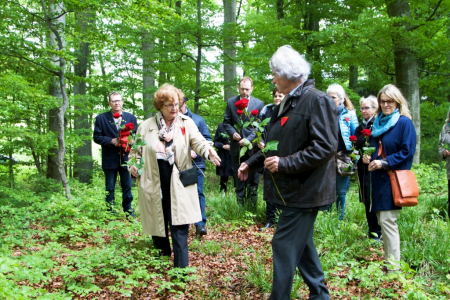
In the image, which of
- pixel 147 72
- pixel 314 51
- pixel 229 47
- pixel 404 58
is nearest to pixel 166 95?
pixel 229 47

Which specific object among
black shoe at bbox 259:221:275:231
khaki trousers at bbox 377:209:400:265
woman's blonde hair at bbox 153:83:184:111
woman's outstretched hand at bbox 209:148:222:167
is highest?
woman's blonde hair at bbox 153:83:184:111

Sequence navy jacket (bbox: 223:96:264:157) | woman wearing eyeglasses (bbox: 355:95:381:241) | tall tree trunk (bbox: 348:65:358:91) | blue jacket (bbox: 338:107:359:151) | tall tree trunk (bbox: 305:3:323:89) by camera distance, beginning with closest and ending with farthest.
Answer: woman wearing eyeglasses (bbox: 355:95:381:241) → blue jacket (bbox: 338:107:359:151) → navy jacket (bbox: 223:96:264:157) → tall tree trunk (bbox: 305:3:323:89) → tall tree trunk (bbox: 348:65:358:91)

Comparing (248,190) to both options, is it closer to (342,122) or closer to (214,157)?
(342,122)

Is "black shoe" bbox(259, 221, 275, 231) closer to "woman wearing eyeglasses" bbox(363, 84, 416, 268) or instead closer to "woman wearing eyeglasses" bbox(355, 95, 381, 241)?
"woman wearing eyeglasses" bbox(355, 95, 381, 241)

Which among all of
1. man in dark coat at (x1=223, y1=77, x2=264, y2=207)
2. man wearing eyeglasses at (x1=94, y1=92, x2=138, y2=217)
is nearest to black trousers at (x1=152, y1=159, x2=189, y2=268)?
man in dark coat at (x1=223, y1=77, x2=264, y2=207)

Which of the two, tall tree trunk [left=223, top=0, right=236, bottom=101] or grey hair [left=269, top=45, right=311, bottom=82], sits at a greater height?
tall tree trunk [left=223, top=0, right=236, bottom=101]

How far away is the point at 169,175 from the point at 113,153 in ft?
9.23

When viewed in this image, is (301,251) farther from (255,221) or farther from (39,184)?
(39,184)

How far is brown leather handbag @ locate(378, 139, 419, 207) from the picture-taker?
11.7ft

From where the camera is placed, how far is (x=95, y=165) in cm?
1600

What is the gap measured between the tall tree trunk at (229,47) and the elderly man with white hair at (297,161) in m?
6.86

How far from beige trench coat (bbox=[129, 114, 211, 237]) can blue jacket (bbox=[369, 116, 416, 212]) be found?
1.91 metres

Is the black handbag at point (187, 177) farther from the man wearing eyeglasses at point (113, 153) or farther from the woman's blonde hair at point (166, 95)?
the man wearing eyeglasses at point (113, 153)

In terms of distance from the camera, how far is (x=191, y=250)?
471cm
